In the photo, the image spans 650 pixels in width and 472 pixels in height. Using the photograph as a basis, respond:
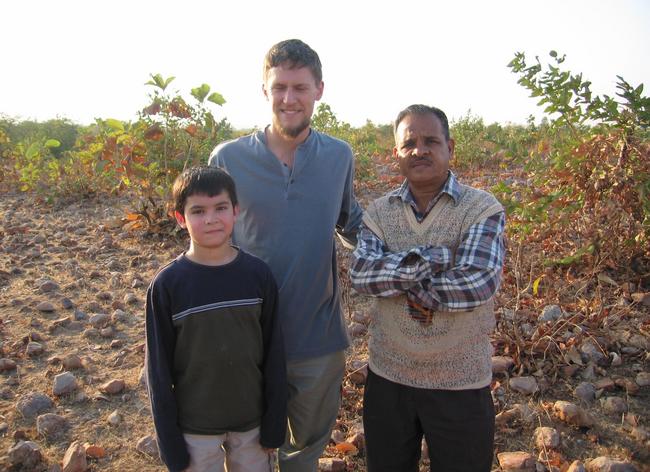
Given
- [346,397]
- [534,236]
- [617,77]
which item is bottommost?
[346,397]

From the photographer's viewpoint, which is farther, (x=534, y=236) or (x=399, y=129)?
(x=534, y=236)

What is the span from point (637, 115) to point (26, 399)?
132 inches

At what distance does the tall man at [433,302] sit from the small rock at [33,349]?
7.30 ft

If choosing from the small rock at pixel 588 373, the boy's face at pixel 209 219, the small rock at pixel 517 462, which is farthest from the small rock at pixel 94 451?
the small rock at pixel 588 373

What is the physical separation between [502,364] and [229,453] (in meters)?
1.48

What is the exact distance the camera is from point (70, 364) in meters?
3.03

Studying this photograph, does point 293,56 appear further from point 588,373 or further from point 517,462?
point 588,373

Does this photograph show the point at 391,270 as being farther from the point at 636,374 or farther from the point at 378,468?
the point at 636,374

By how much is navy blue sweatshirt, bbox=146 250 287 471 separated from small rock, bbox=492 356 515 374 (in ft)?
4.33

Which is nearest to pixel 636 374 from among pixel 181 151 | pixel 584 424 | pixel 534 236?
pixel 584 424

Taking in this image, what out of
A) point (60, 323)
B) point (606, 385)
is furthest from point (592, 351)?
point (60, 323)

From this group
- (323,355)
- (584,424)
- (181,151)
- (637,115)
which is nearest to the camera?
(323,355)

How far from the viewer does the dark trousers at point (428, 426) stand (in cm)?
174

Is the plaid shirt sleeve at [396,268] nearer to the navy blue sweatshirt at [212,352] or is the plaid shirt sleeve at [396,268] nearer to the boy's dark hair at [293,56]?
the navy blue sweatshirt at [212,352]
